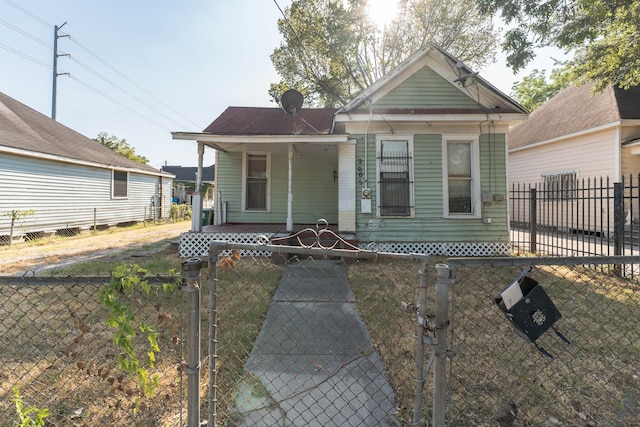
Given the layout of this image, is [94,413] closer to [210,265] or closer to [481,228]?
[210,265]

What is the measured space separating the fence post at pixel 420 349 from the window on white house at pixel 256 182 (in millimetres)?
8921

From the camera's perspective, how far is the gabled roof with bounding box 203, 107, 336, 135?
10234 millimetres

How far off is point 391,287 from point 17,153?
1249 cm

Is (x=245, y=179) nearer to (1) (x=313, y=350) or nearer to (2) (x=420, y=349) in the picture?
(1) (x=313, y=350)

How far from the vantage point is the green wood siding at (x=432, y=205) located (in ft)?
26.6

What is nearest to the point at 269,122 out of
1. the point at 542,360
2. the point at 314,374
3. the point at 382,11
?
the point at 314,374

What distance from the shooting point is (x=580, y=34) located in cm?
919

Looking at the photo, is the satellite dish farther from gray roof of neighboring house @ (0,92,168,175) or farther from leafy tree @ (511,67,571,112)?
leafy tree @ (511,67,571,112)

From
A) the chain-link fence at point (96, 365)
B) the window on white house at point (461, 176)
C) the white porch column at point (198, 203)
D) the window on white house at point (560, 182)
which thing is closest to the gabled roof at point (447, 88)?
the window on white house at point (461, 176)

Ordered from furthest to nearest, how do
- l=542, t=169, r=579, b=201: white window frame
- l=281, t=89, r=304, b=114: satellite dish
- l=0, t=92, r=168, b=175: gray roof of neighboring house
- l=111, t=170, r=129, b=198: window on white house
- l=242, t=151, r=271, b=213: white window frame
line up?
l=111, t=170, r=129, b=198: window on white house → l=542, t=169, r=579, b=201: white window frame → l=0, t=92, r=168, b=175: gray roof of neighboring house → l=242, t=151, r=271, b=213: white window frame → l=281, t=89, r=304, b=114: satellite dish

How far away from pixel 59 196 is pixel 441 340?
595 inches

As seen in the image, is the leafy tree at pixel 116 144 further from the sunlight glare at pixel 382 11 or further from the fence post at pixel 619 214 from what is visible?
the fence post at pixel 619 214

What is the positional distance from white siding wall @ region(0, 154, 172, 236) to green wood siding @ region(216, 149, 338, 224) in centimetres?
681

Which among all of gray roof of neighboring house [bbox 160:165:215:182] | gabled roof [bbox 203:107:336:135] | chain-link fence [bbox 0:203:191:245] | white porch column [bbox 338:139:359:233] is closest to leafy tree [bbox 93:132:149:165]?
gray roof of neighboring house [bbox 160:165:215:182]
